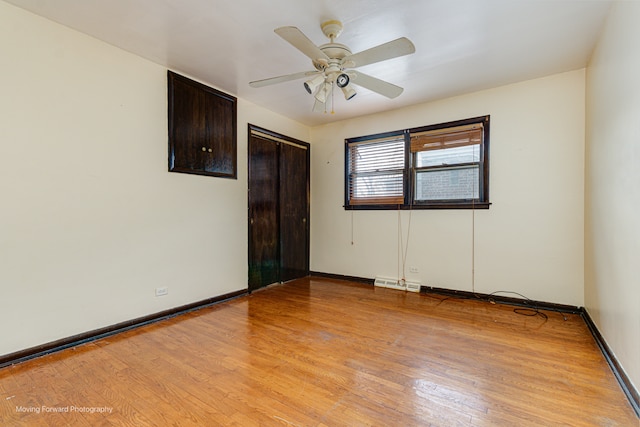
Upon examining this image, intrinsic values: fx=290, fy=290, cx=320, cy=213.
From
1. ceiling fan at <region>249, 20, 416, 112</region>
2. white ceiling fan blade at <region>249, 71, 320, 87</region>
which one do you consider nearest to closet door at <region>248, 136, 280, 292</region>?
white ceiling fan blade at <region>249, 71, 320, 87</region>

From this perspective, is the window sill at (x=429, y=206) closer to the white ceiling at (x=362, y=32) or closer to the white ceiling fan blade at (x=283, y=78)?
the white ceiling at (x=362, y=32)

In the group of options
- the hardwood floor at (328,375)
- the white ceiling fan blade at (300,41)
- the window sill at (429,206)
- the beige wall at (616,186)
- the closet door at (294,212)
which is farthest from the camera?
the closet door at (294,212)

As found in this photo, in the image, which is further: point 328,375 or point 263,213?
point 263,213

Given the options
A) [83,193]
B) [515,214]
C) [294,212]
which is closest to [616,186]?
[515,214]

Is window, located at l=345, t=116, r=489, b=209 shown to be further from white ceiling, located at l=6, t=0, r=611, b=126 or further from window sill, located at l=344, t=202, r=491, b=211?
white ceiling, located at l=6, t=0, r=611, b=126

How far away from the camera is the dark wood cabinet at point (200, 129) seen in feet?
10.6

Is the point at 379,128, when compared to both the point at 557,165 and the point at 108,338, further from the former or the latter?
the point at 108,338

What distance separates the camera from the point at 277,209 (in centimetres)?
475

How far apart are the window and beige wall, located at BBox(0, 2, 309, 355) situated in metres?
2.57

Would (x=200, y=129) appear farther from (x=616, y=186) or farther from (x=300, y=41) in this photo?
(x=616, y=186)

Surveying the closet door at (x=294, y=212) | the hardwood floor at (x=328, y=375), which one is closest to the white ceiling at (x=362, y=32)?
the closet door at (x=294, y=212)

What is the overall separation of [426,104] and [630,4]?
7.95 ft

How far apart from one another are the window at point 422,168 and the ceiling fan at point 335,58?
5.93 feet

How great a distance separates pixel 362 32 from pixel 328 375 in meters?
2.75
